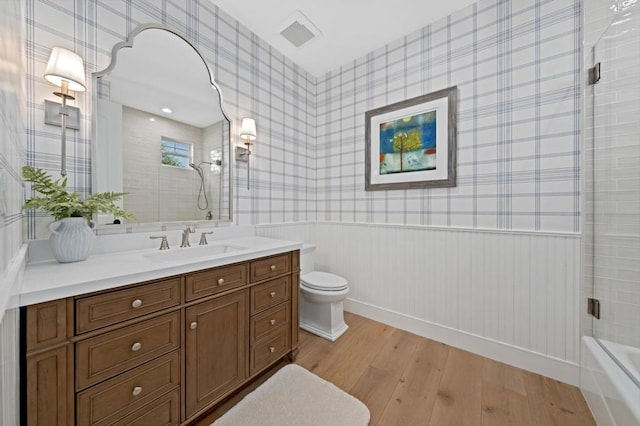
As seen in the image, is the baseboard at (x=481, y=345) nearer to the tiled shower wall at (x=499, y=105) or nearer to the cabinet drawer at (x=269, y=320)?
the tiled shower wall at (x=499, y=105)

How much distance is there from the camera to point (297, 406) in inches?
53.0

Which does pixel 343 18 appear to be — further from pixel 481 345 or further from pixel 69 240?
pixel 481 345

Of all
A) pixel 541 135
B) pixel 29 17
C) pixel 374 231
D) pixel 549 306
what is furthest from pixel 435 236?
pixel 29 17

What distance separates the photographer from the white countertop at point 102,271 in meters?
0.80

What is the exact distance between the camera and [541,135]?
5.41 feet

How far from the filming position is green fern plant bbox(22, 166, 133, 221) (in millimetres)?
1027

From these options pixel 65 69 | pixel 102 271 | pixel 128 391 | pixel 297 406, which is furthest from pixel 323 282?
pixel 65 69

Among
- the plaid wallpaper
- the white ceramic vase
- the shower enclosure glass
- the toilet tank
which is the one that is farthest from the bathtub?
the white ceramic vase

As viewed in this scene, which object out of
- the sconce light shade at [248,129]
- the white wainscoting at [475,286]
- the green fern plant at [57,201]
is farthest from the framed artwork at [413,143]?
the green fern plant at [57,201]

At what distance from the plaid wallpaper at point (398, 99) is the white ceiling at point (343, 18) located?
87 millimetres

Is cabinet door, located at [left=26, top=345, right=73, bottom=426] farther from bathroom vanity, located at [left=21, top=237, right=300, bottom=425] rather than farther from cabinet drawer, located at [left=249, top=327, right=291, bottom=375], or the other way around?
cabinet drawer, located at [left=249, top=327, right=291, bottom=375]

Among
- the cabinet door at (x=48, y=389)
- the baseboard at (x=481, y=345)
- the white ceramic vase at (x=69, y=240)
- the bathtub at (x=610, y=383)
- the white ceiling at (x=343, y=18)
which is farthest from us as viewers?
the white ceiling at (x=343, y=18)

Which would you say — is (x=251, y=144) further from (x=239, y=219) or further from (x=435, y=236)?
(x=435, y=236)

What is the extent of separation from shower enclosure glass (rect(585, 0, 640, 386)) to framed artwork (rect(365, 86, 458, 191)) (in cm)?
79
